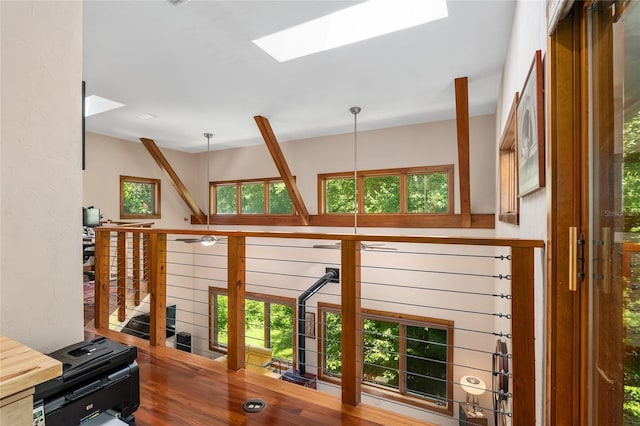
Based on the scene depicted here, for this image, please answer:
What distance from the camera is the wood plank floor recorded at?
177 centimetres

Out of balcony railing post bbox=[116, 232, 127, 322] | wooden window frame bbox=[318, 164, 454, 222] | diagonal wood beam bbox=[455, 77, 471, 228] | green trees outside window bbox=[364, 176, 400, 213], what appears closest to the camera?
balcony railing post bbox=[116, 232, 127, 322]

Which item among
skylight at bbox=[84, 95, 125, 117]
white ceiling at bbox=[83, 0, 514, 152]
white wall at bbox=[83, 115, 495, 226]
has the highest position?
skylight at bbox=[84, 95, 125, 117]

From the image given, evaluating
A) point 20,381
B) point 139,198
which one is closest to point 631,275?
point 20,381

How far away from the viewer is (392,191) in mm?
5598

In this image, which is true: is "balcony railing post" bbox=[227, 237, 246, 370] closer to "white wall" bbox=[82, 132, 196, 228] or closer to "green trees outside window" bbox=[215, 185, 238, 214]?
"white wall" bbox=[82, 132, 196, 228]

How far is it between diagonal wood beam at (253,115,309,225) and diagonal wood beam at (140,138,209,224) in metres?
2.43

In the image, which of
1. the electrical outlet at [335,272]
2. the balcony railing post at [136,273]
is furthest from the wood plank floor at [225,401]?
the electrical outlet at [335,272]

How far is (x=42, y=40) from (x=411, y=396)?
6048mm

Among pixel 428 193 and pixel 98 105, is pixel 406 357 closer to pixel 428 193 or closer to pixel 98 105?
pixel 428 193

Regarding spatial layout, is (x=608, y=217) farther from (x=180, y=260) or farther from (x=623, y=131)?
(x=180, y=260)

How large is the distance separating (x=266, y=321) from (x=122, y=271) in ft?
12.0

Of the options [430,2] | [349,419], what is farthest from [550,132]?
[430,2]

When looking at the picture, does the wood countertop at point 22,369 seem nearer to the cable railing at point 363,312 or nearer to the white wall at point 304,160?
the cable railing at point 363,312

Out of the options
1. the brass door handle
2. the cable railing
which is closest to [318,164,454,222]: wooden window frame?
the cable railing
